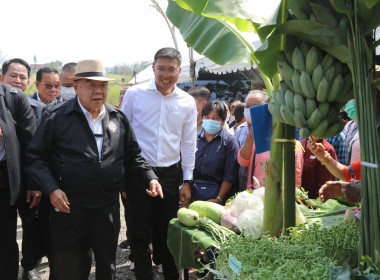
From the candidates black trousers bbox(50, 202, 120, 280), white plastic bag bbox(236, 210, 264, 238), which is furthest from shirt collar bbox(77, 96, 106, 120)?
white plastic bag bbox(236, 210, 264, 238)

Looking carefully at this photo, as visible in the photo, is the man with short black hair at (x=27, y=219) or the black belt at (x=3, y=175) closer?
the black belt at (x=3, y=175)

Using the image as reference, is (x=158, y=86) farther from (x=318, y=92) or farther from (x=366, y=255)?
(x=366, y=255)

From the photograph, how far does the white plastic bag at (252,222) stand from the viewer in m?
2.71

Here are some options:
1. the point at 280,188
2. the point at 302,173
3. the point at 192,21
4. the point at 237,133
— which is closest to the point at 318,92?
the point at 280,188

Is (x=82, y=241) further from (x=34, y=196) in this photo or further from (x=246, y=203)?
(x=246, y=203)

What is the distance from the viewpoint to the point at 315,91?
2094 millimetres

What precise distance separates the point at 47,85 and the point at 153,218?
2.49m

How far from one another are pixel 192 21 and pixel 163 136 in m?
1.52

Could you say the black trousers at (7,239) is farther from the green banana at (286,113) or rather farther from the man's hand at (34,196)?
the green banana at (286,113)

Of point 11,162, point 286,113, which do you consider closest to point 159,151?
point 11,162

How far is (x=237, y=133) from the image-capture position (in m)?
5.81

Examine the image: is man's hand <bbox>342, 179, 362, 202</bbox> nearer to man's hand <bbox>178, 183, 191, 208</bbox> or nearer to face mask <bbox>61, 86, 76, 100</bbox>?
man's hand <bbox>178, 183, 191, 208</bbox>

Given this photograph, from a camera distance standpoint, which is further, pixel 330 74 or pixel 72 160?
pixel 72 160

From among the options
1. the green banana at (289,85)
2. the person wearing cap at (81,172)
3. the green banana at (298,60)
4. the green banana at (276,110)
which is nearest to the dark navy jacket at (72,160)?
the person wearing cap at (81,172)
